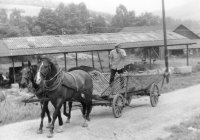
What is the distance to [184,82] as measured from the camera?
17922 mm

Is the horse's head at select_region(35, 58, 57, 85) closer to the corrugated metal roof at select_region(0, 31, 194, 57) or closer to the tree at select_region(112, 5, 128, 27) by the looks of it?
the corrugated metal roof at select_region(0, 31, 194, 57)

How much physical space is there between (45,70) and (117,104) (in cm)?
293

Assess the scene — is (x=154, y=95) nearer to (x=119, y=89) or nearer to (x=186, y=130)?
(x=119, y=89)

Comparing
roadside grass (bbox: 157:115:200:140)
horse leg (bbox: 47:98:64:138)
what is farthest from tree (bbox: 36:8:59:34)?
roadside grass (bbox: 157:115:200:140)

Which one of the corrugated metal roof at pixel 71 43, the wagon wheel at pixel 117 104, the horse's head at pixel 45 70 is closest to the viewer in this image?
the horse's head at pixel 45 70

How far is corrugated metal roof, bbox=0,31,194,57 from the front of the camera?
19.7 metres

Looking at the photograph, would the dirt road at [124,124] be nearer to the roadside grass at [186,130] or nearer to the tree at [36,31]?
the roadside grass at [186,130]

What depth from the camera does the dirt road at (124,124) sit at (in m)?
7.84

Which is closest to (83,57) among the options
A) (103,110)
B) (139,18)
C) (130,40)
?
(130,40)

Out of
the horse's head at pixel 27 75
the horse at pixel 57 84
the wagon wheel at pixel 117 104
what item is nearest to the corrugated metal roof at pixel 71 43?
the wagon wheel at pixel 117 104

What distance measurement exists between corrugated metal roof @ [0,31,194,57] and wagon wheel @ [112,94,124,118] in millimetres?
10352

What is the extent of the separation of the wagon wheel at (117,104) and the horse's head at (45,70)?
234 centimetres

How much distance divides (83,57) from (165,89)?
89.8ft

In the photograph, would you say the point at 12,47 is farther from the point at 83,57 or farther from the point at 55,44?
the point at 83,57
